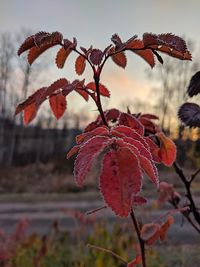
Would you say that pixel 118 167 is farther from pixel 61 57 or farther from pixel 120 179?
pixel 61 57

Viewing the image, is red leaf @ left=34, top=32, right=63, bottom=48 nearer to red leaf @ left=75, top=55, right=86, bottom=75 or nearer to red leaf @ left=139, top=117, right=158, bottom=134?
red leaf @ left=75, top=55, right=86, bottom=75

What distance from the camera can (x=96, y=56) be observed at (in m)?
0.91

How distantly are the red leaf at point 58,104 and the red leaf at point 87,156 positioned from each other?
1.42 feet

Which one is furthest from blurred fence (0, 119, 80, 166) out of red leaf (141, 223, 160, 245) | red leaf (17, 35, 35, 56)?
red leaf (17, 35, 35, 56)

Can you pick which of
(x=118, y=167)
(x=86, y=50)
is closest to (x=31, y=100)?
(x=86, y=50)

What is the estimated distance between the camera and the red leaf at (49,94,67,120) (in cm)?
117

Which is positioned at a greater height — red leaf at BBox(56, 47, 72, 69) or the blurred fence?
→ the blurred fence

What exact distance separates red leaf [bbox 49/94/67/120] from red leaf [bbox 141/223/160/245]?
350mm

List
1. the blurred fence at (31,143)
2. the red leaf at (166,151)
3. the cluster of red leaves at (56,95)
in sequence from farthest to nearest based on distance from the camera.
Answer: the blurred fence at (31,143) → the red leaf at (166,151) → the cluster of red leaves at (56,95)

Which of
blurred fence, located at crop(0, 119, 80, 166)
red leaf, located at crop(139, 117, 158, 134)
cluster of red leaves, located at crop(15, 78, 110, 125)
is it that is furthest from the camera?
blurred fence, located at crop(0, 119, 80, 166)

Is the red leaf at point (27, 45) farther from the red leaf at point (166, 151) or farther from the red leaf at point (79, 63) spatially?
the red leaf at point (166, 151)

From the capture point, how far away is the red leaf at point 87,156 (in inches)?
27.5

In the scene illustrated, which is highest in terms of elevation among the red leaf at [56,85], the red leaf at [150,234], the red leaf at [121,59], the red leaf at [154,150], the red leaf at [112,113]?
the red leaf at [121,59]

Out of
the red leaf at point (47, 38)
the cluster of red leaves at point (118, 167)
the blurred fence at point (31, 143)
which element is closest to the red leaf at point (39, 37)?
the red leaf at point (47, 38)
